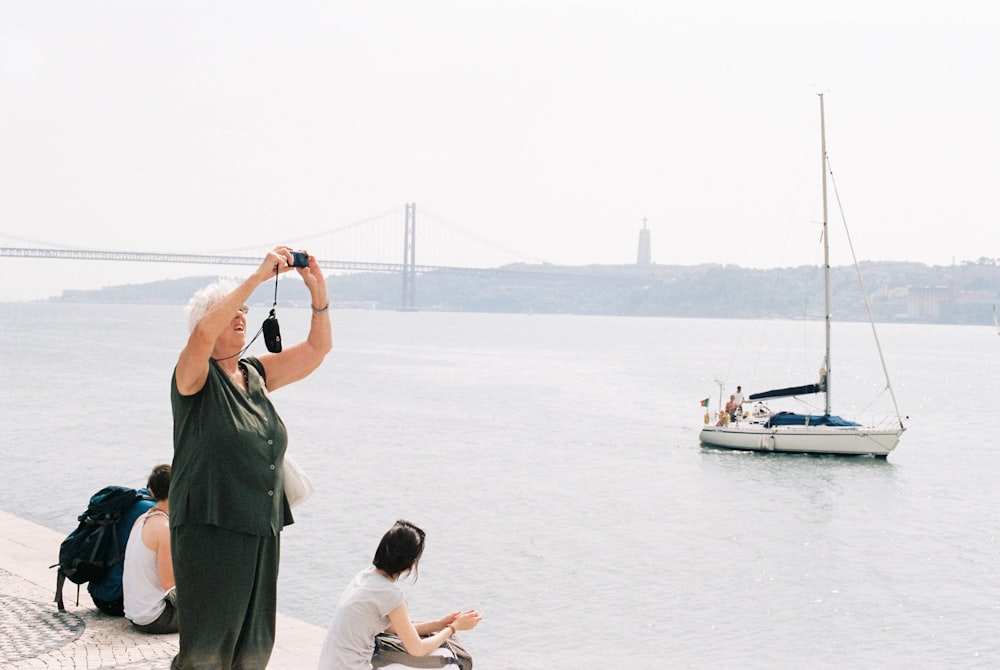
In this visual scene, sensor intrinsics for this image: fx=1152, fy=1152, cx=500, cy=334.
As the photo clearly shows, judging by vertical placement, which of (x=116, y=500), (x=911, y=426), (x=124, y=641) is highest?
(x=116, y=500)

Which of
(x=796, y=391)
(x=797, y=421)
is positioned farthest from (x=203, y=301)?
(x=796, y=391)

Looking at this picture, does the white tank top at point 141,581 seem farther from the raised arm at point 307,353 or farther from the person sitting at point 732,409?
the person sitting at point 732,409

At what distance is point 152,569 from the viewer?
4836mm

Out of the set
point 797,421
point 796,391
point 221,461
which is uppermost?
point 221,461

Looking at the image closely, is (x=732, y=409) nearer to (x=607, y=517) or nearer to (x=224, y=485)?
(x=607, y=517)

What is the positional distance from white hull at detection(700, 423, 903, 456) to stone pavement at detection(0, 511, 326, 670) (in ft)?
64.1

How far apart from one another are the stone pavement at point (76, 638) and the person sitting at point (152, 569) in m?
0.08

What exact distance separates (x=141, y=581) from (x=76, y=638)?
0.42 metres

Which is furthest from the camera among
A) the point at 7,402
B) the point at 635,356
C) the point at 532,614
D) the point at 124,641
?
the point at 635,356

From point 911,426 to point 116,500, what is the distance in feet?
109

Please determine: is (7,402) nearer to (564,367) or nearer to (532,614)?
(532,614)

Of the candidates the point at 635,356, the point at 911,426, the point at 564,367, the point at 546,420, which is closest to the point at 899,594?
the point at 546,420

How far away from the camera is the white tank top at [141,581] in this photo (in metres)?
4.84

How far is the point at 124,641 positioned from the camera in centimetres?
491
